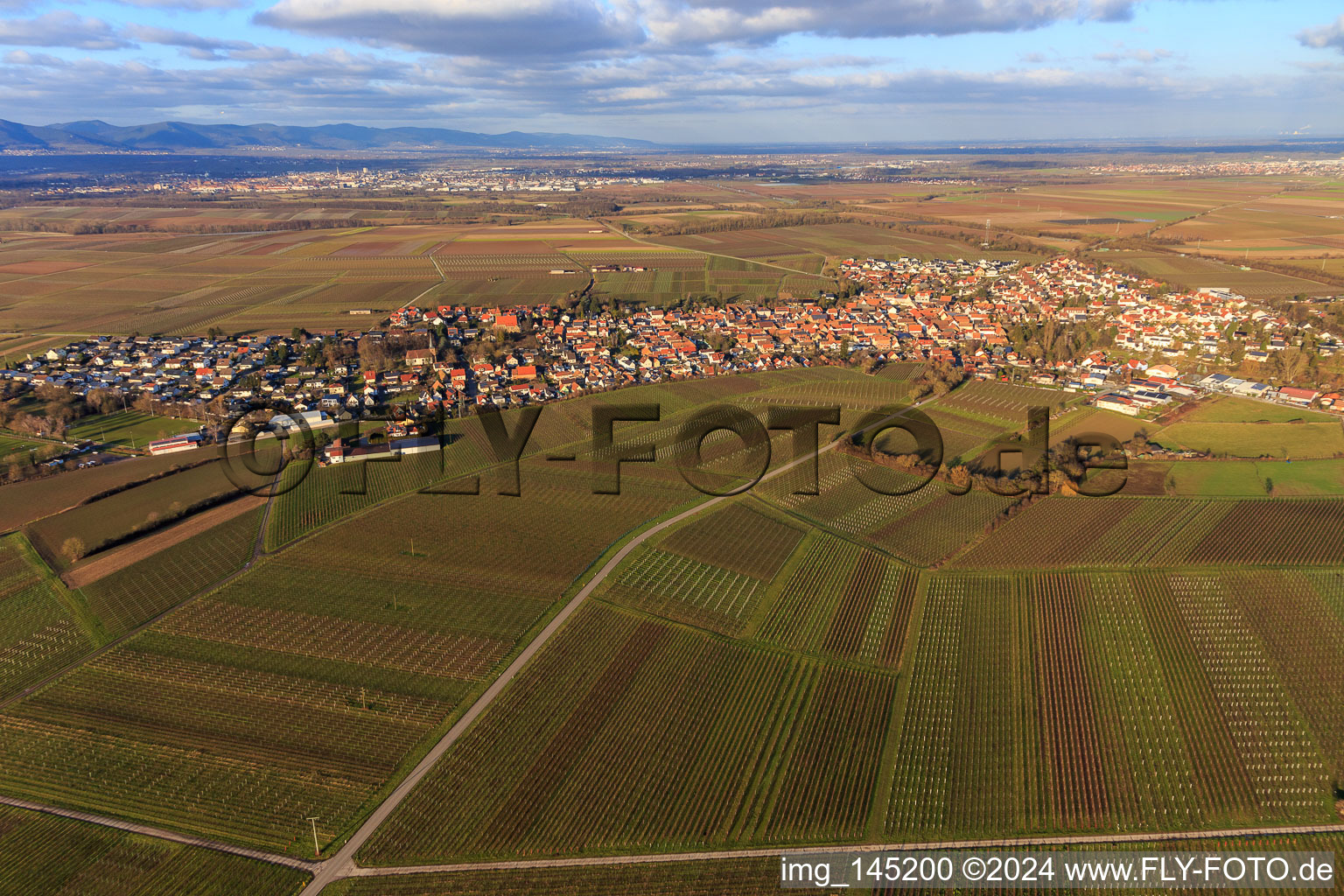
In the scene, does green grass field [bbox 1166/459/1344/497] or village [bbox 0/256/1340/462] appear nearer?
green grass field [bbox 1166/459/1344/497]

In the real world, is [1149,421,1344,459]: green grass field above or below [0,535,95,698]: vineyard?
above

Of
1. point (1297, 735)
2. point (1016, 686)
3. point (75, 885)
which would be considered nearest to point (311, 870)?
point (75, 885)

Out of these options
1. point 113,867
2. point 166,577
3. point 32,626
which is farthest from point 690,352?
point 113,867

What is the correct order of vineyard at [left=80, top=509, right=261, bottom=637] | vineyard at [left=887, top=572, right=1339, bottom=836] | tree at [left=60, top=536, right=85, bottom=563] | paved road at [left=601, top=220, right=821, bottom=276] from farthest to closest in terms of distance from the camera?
paved road at [left=601, top=220, right=821, bottom=276] → tree at [left=60, top=536, right=85, bottom=563] → vineyard at [left=80, top=509, right=261, bottom=637] → vineyard at [left=887, top=572, right=1339, bottom=836]

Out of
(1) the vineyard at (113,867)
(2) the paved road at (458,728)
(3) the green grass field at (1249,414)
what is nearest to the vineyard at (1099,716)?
(2) the paved road at (458,728)

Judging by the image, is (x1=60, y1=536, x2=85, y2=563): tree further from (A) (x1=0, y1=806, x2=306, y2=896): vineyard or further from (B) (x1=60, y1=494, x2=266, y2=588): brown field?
(A) (x1=0, y1=806, x2=306, y2=896): vineyard

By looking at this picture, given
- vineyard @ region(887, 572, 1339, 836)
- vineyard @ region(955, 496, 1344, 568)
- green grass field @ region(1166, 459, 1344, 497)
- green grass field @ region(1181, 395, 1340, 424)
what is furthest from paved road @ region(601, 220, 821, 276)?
vineyard @ region(887, 572, 1339, 836)
